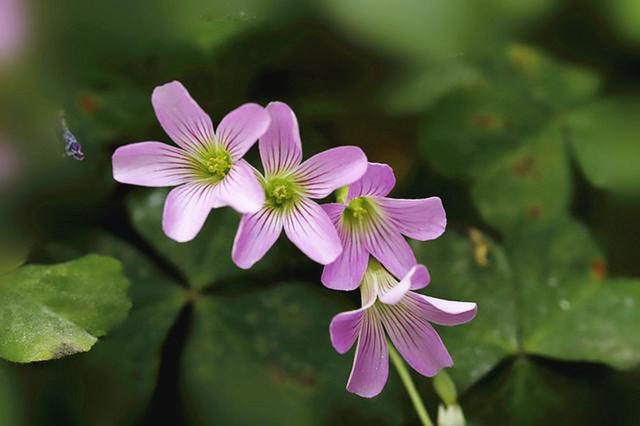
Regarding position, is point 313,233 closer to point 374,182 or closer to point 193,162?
point 374,182

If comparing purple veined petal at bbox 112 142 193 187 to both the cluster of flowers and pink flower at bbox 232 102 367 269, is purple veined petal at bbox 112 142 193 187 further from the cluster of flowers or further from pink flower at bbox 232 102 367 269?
pink flower at bbox 232 102 367 269

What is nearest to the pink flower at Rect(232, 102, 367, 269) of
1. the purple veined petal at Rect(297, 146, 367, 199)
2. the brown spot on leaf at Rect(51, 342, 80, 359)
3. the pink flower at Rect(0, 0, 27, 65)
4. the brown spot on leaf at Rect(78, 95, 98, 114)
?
the purple veined petal at Rect(297, 146, 367, 199)

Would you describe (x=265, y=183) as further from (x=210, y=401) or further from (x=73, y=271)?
(x=210, y=401)

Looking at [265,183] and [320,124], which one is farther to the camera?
[320,124]

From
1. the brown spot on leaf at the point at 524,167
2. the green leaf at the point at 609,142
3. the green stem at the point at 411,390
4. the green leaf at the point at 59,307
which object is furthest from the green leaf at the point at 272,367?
the green leaf at the point at 609,142

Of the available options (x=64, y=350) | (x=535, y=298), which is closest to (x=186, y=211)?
(x=64, y=350)

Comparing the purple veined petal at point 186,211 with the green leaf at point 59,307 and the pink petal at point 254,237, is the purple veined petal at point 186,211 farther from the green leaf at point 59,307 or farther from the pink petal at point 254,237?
the green leaf at point 59,307

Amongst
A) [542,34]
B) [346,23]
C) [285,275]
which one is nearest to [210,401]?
[285,275]
